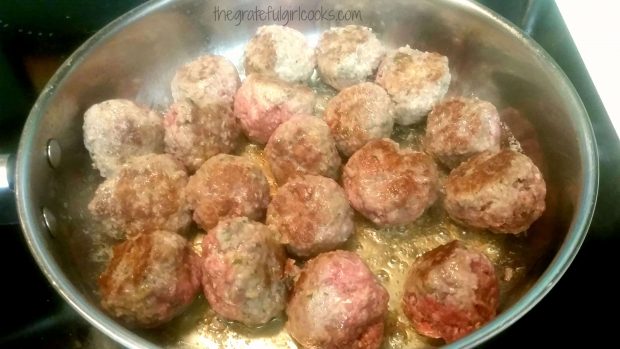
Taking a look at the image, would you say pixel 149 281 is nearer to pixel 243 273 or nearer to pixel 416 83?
pixel 243 273

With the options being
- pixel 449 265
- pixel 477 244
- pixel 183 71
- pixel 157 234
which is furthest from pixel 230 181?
pixel 477 244

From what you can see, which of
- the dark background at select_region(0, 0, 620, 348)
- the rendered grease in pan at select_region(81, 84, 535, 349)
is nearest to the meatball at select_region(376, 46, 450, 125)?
the rendered grease in pan at select_region(81, 84, 535, 349)

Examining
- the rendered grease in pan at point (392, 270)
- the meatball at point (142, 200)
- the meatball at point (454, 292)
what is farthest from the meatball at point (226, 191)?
the meatball at point (454, 292)

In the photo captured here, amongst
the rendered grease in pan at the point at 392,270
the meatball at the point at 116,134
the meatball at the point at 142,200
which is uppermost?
the meatball at the point at 116,134

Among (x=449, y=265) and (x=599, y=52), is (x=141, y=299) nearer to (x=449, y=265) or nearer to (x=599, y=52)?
(x=449, y=265)

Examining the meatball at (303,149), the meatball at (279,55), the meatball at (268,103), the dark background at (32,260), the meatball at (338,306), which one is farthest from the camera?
the meatball at (279,55)

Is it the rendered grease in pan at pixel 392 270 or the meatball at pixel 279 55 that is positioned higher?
the meatball at pixel 279 55

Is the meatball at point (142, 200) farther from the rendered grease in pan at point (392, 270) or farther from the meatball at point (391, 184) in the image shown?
the meatball at point (391, 184)

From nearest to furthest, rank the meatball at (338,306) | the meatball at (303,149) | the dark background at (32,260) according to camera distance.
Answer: the meatball at (338,306) → the dark background at (32,260) → the meatball at (303,149)
